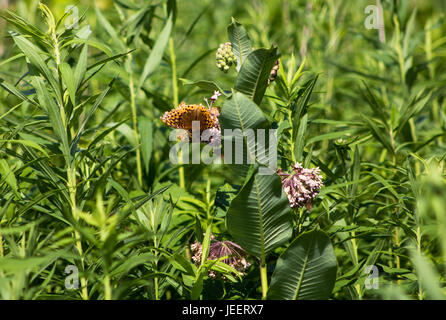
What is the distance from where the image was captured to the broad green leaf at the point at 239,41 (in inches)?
28.1

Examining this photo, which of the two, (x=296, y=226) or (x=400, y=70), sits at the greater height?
(x=400, y=70)

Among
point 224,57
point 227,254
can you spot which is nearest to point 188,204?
point 227,254

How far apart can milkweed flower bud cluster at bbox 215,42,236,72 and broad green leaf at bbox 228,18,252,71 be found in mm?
16

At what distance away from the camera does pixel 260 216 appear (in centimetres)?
65

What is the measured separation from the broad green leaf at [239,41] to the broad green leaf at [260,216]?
0.23 metres

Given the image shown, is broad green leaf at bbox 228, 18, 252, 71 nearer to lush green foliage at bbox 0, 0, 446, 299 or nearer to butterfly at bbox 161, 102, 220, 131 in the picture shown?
lush green foliage at bbox 0, 0, 446, 299

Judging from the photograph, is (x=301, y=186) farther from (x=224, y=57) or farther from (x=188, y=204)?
(x=188, y=204)

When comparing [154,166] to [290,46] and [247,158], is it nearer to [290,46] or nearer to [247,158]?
[247,158]

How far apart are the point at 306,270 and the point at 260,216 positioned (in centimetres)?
11

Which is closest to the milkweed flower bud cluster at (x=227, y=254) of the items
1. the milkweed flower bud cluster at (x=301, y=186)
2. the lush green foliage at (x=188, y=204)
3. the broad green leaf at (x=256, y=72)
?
the lush green foliage at (x=188, y=204)

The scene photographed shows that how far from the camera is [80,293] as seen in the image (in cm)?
68

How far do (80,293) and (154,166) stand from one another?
510mm

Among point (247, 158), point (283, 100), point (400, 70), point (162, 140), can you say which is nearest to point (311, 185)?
point (247, 158)

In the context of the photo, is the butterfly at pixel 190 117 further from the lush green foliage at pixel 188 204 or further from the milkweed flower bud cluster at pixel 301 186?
the milkweed flower bud cluster at pixel 301 186
